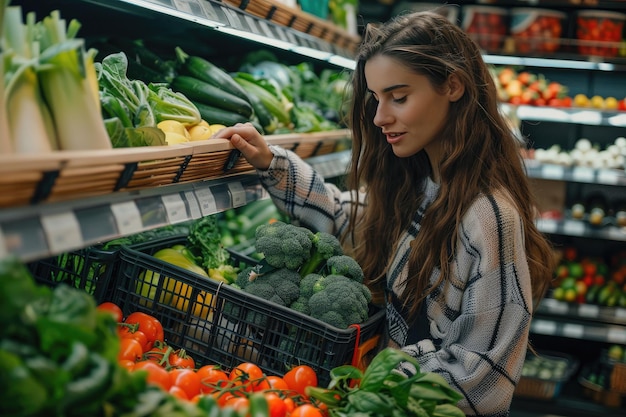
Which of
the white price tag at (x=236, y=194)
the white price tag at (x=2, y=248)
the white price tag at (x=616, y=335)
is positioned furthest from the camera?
the white price tag at (x=616, y=335)

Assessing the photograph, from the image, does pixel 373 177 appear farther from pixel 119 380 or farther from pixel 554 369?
pixel 554 369

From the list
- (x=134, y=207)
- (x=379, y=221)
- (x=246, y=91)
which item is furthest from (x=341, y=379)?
(x=246, y=91)

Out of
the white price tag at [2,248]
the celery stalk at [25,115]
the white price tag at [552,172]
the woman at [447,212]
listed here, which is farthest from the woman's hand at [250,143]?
the white price tag at [552,172]

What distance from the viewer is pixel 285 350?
182cm

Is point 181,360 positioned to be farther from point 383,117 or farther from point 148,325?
point 383,117

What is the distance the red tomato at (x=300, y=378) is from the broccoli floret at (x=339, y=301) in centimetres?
15

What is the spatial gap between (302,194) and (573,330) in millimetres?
3048

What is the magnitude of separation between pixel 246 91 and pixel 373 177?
2.17 feet

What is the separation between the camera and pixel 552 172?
4754 mm

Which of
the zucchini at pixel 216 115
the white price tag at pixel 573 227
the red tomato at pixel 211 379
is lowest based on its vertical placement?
the red tomato at pixel 211 379

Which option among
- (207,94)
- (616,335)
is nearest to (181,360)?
(207,94)

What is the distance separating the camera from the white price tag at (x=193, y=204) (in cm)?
175

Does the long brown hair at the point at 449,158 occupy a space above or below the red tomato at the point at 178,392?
above

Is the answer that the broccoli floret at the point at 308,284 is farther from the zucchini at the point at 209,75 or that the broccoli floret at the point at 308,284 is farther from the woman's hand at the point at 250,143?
the zucchini at the point at 209,75
